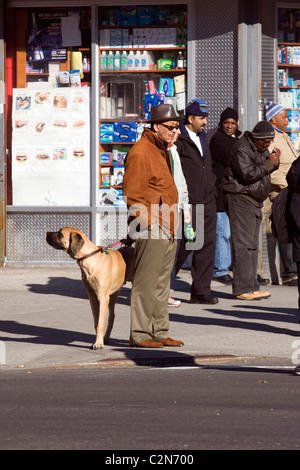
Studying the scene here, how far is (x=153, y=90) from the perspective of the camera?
1522cm

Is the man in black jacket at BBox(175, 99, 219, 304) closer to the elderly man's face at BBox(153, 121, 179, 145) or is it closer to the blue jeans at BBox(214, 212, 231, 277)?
the blue jeans at BBox(214, 212, 231, 277)

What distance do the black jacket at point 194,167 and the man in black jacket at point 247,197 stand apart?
259 millimetres

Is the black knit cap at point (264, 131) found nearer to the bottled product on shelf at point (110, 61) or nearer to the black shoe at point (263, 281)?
the black shoe at point (263, 281)

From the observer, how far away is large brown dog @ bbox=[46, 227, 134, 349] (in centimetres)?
933

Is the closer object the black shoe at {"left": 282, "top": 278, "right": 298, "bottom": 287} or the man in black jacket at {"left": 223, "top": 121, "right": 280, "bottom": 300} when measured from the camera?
the man in black jacket at {"left": 223, "top": 121, "right": 280, "bottom": 300}

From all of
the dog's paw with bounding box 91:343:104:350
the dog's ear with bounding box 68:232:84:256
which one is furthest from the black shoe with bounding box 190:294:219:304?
the dog's ear with bounding box 68:232:84:256

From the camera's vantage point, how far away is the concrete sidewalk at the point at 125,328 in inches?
356

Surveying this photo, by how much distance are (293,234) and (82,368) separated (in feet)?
7.62

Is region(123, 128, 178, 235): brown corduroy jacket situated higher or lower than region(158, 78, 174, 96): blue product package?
lower

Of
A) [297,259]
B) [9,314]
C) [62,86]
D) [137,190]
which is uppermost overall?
[62,86]

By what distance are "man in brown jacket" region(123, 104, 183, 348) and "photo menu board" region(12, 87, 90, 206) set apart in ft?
19.4

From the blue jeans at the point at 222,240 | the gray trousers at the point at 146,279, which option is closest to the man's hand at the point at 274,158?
the blue jeans at the point at 222,240
